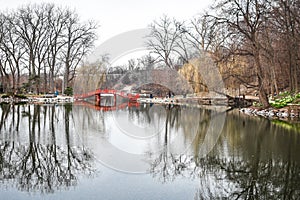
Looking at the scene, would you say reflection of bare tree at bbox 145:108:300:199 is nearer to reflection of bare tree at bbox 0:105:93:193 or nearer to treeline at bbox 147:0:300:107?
reflection of bare tree at bbox 0:105:93:193

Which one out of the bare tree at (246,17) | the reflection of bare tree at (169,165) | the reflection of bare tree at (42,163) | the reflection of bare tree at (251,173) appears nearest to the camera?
the reflection of bare tree at (251,173)

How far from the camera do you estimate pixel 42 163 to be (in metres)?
7.43

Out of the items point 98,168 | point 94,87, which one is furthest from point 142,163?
point 94,87

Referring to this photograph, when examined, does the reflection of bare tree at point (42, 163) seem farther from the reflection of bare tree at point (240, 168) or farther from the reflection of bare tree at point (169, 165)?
the reflection of bare tree at point (240, 168)

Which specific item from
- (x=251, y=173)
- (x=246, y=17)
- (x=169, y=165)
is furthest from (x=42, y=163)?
(x=246, y=17)


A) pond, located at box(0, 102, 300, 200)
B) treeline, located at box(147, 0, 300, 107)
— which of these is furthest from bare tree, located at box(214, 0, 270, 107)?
pond, located at box(0, 102, 300, 200)

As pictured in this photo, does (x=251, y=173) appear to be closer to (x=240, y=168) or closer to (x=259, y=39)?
(x=240, y=168)

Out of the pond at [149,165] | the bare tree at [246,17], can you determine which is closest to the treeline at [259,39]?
the bare tree at [246,17]

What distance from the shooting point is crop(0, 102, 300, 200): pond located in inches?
223

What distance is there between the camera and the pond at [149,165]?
5.67 meters

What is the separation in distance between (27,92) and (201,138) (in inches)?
1477

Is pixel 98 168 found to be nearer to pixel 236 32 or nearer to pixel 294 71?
pixel 236 32

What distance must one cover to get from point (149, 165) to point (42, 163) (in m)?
2.32

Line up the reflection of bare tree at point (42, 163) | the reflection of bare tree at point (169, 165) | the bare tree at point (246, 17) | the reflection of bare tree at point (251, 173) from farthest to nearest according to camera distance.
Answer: the bare tree at point (246, 17) < the reflection of bare tree at point (169, 165) < the reflection of bare tree at point (42, 163) < the reflection of bare tree at point (251, 173)
